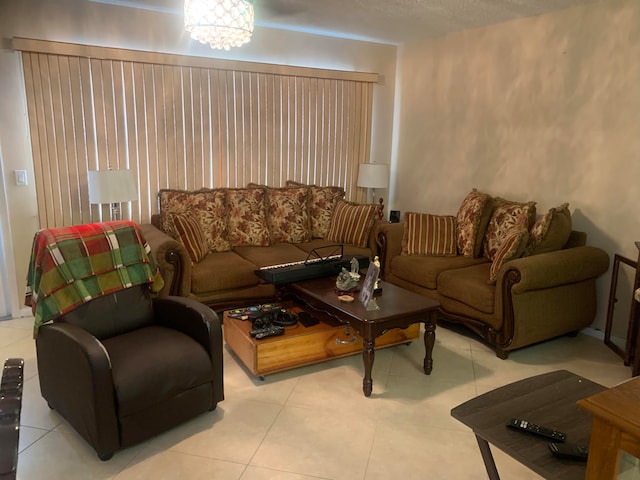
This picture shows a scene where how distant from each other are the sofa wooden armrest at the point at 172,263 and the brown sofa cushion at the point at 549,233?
8.09 ft

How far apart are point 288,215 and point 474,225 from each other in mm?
1685

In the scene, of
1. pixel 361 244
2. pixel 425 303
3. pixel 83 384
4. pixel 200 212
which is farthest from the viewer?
pixel 361 244

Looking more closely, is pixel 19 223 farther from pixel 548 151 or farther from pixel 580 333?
pixel 580 333

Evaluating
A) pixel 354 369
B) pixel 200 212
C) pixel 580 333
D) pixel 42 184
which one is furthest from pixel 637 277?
pixel 42 184

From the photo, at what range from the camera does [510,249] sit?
10.8ft

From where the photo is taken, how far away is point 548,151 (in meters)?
3.85

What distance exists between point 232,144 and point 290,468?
314cm

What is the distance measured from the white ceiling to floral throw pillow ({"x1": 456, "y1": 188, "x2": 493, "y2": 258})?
148cm

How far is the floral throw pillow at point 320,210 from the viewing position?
466 cm

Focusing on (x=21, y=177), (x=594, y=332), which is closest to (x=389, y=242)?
(x=594, y=332)

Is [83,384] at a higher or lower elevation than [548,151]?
lower

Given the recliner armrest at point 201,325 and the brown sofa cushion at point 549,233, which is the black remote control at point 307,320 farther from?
the brown sofa cushion at point 549,233

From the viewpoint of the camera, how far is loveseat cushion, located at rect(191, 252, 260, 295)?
3.57 m

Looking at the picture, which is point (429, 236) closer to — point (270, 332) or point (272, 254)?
point (272, 254)
